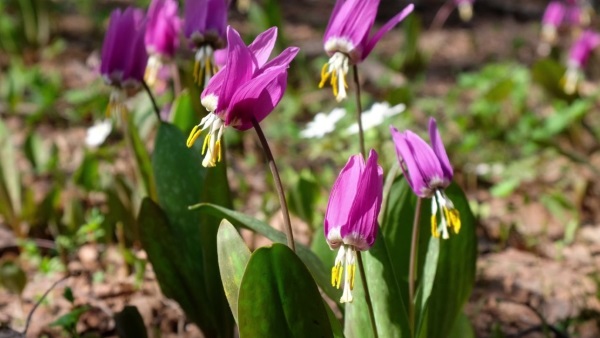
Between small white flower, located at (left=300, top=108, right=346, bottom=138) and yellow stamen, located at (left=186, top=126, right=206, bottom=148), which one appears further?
small white flower, located at (left=300, top=108, right=346, bottom=138)

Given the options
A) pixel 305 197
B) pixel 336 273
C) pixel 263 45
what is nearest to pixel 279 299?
pixel 336 273

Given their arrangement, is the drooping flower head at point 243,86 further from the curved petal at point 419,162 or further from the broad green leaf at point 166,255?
the broad green leaf at point 166,255

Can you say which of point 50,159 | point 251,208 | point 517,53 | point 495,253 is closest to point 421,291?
point 495,253

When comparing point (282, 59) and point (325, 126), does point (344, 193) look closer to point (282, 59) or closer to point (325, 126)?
point (282, 59)

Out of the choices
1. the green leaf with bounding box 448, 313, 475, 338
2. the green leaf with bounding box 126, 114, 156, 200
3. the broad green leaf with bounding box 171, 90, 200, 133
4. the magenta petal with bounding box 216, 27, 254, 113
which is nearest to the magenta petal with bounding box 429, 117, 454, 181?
the magenta petal with bounding box 216, 27, 254, 113

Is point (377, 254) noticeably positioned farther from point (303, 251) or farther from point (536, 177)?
point (536, 177)

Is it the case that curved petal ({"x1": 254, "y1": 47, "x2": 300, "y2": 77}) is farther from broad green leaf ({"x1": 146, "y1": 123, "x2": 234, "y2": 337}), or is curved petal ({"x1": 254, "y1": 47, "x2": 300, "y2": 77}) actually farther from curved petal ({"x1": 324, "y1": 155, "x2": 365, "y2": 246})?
broad green leaf ({"x1": 146, "y1": 123, "x2": 234, "y2": 337})
